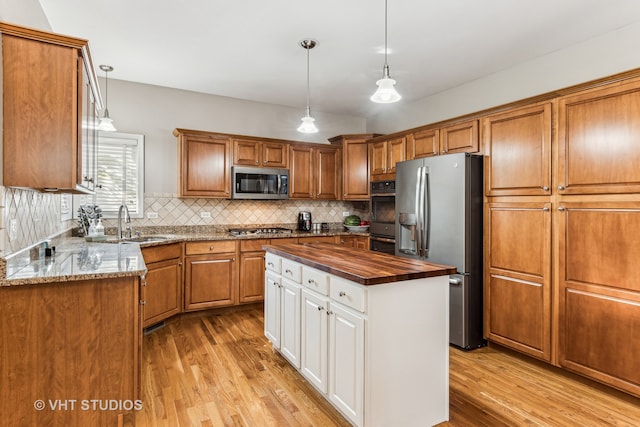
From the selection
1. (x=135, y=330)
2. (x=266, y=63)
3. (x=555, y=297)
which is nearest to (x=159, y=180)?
(x=266, y=63)

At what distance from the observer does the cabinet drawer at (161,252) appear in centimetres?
339

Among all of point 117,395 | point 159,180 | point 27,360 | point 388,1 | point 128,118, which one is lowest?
point 117,395

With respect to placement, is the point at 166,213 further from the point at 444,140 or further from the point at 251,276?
the point at 444,140

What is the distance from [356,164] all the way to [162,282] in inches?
115

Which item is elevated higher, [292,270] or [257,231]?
[257,231]

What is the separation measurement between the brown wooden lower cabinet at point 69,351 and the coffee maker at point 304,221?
3.27m

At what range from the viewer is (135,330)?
6.28ft

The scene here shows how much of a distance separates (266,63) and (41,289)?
2811 mm

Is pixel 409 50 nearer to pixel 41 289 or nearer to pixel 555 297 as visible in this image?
pixel 555 297

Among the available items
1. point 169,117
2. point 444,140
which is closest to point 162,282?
point 169,117

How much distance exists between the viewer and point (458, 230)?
10.4 feet

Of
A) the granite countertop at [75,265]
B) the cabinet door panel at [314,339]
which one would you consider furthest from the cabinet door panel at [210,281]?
the cabinet door panel at [314,339]

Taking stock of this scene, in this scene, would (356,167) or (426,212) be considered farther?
(356,167)

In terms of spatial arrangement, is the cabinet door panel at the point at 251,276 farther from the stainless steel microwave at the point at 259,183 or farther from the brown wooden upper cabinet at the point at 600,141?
the brown wooden upper cabinet at the point at 600,141
